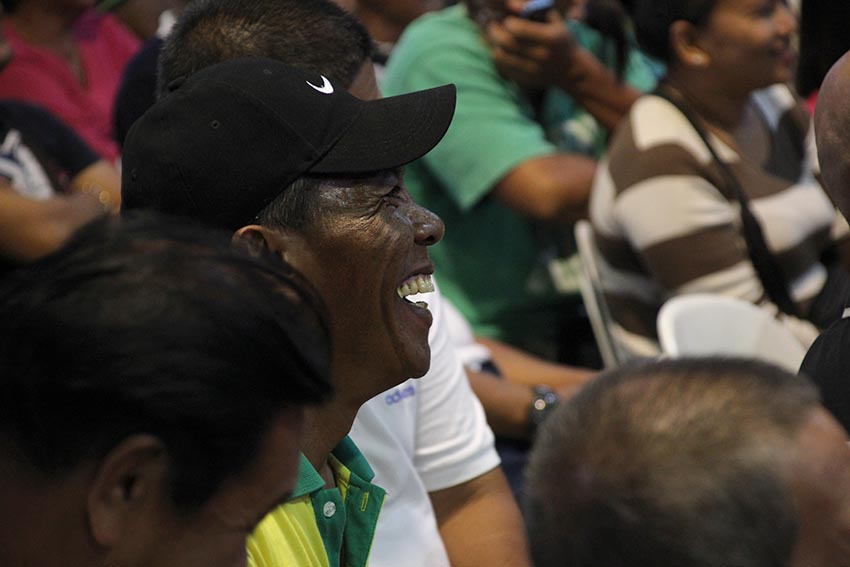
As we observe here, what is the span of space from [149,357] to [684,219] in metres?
2.31

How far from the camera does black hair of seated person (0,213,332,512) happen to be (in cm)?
106

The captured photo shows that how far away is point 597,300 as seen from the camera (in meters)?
3.41

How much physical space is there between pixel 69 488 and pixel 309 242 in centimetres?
75

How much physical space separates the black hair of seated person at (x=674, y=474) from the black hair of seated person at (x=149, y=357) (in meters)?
0.26

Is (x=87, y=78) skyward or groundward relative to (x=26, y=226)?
groundward

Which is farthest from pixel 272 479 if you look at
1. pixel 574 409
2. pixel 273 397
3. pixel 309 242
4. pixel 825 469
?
pixel 309 242

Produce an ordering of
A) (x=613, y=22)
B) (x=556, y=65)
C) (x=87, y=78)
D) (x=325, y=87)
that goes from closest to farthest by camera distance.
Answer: (x=325, y=87) < (x=556, y=65) < (x=613, y=22) < (x=87, y=78)

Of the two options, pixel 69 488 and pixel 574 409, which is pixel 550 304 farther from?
pixel 69 488

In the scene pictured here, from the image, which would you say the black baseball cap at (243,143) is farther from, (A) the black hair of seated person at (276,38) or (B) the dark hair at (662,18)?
(B) the dark hair at (662,18)

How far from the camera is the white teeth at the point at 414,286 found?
1851 mm

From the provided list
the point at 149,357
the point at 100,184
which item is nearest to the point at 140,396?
the point at 149,357

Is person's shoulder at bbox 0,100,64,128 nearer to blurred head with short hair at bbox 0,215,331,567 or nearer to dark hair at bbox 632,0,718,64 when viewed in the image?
dark hair at bbox 632,0,718,64

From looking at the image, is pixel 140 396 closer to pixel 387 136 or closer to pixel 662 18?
pixel 387 136

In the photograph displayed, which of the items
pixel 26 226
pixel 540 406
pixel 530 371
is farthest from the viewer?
pixel 530 371
